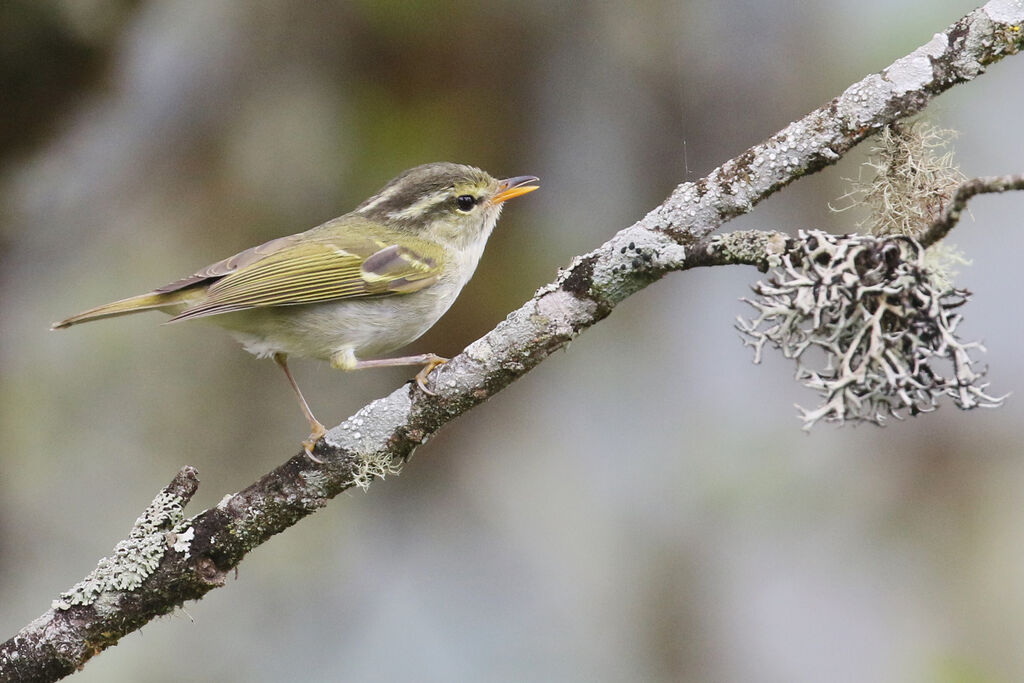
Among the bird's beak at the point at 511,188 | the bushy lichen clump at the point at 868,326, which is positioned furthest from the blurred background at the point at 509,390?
the bushy lichen clump at the point at 868,326

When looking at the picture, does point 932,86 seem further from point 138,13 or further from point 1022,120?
point 138,13

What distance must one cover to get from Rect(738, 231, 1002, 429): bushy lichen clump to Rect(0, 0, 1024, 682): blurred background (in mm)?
3673

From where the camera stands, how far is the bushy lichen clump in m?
2.59

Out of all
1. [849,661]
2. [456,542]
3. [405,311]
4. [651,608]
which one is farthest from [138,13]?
[849,661]

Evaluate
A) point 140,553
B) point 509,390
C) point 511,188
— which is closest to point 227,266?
point 511,188

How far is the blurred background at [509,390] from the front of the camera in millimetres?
6164

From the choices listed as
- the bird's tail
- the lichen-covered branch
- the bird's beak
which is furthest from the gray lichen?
the lichen-covered branch

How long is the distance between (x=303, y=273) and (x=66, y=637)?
1822mm

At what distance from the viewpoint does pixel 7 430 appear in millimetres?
6344

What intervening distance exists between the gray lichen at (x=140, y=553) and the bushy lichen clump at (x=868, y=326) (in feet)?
6.23

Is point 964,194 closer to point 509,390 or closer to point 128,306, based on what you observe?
point 128,306

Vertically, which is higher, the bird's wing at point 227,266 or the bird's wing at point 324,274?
the bird's wing at point 227,266

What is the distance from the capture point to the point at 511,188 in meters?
5.06

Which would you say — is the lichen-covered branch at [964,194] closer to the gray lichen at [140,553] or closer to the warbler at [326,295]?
the warbler at [326,295]
